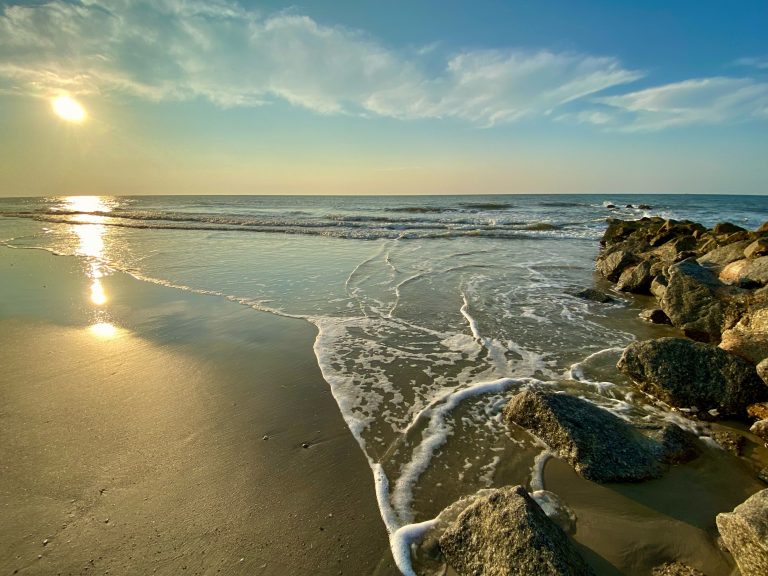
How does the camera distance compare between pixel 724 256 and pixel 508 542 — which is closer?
pixel 508 542

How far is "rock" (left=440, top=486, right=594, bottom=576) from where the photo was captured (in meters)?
2.23

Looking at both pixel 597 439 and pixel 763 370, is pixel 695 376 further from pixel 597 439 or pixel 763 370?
pixel 597 439

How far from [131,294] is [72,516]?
6.87 m

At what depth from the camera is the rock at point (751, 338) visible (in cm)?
450

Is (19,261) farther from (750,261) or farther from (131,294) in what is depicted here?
(750,261)

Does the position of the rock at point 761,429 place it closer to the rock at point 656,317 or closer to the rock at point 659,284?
the rock at point 656,317

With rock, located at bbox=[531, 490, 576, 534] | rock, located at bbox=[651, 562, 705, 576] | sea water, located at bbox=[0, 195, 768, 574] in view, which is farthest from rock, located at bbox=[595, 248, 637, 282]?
rock, located at bbox=[651, 562, 705, 576]

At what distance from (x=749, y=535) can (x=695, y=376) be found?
7.72ft

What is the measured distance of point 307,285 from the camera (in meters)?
9.76

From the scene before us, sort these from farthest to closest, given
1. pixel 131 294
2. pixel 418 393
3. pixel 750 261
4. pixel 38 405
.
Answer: pixel 131 294 < pixel 750 261 < pixel 418 393 < pixel 38 405

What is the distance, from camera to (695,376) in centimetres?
432

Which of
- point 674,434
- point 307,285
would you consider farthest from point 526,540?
point 307,285

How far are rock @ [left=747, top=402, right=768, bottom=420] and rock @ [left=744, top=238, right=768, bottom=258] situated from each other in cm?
592

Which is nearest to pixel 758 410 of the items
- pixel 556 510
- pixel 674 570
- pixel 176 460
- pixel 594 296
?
pixel 674 570
